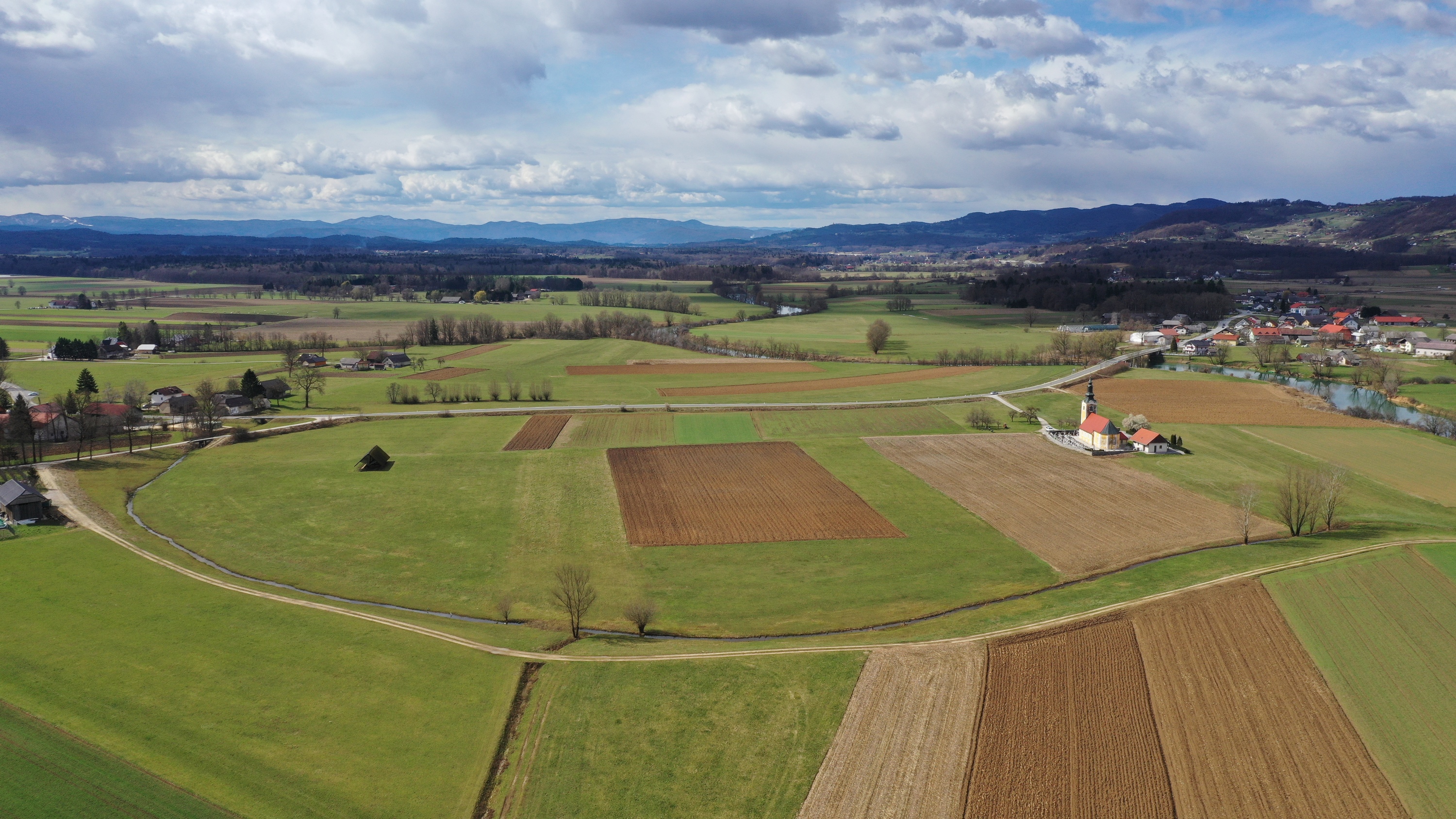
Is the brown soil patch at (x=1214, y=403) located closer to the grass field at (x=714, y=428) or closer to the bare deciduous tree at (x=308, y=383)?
the grass field at (x=714, y=428)

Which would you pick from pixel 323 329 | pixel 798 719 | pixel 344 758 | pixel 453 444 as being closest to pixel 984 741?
pixel 798 719

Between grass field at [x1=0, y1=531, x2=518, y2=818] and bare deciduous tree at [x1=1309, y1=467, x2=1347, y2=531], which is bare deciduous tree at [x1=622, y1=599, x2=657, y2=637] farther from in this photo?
bare deciduous tree at [x1=1309, y1=467, x2=1347, y2=531]

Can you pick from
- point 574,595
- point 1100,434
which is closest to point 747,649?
point 574,595

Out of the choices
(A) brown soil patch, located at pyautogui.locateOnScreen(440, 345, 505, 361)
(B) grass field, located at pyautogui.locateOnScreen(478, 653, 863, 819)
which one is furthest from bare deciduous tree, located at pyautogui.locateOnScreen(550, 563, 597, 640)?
(A) brown soil patch, located at pyautogui.locateOnScreen(440, 345, 505, 361)

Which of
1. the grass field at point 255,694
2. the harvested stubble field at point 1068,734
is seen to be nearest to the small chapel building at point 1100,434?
the harvested stubble field at point 1068,734

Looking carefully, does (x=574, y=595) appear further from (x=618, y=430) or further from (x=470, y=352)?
(x=470, y=352)

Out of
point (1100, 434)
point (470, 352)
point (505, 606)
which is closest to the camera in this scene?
point (505, 606)

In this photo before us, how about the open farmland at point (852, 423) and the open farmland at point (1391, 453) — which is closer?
the open farmland at point (1391, 453)
